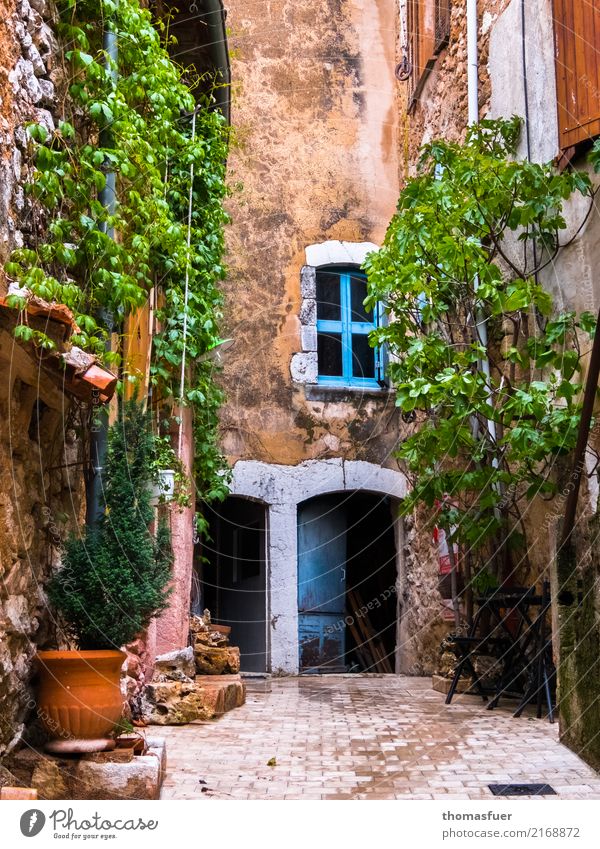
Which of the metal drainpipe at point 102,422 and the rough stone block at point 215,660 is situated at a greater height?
the metal drainpipe at point 102,422

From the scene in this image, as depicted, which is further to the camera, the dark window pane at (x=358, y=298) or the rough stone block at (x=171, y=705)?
the dark window pane at (x=358, y=298)

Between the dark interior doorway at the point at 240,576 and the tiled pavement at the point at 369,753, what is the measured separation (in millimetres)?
3185

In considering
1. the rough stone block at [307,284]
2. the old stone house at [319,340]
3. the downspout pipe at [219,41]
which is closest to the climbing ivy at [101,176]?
the downspout pipe at [219,41]

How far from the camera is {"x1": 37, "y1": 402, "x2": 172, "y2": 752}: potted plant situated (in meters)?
4.07

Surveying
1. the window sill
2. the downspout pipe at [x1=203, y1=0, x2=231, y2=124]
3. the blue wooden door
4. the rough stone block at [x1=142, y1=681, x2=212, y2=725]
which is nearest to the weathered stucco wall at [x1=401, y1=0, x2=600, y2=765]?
the downspout pipe at [x1=203, y1=0, x2=231, y2=124]

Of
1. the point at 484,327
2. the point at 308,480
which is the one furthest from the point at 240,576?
the point at 484,327

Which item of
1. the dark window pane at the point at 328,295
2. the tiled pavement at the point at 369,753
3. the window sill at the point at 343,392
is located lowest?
the tiled pavement at the point at 369,753

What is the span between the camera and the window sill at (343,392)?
11.1 metres

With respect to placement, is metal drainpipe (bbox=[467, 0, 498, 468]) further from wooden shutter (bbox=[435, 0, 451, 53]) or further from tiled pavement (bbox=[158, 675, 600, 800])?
tiled pavement (bbox=[158, 675, 600, 800])

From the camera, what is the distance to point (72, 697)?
4.05 meters

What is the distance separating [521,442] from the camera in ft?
20.8

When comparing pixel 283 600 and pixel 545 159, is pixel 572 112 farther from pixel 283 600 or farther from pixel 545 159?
pixel 283 600

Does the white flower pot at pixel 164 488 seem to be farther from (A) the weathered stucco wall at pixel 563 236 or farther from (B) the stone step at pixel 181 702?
(A) the weathered stucco wall at pixel 563 236

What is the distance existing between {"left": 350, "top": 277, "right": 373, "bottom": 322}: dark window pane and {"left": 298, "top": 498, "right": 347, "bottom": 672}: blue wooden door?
210 centimetres
